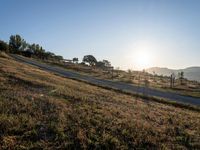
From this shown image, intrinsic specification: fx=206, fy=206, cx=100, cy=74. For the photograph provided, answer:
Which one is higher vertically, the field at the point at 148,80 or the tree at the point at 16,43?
the tree at the point at 16,43

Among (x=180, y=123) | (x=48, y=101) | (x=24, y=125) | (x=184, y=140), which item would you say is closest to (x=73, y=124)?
(x=24, y=125)


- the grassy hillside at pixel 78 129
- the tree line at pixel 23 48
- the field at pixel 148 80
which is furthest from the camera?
the tree line at pixel 23 48

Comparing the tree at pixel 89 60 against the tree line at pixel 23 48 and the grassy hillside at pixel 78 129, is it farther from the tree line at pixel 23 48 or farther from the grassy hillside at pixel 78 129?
the grassy hillside at pixel 78 129

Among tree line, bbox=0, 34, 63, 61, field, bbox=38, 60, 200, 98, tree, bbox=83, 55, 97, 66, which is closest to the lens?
field, bbox=38, 60, 200, 98

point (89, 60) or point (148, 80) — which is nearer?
point (148, 80)

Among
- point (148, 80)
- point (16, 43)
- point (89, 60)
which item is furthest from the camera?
point (89, 60)

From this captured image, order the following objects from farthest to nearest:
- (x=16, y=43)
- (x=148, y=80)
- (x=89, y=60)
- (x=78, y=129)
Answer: (x=89, y=60)
(x=16, y=43)
(x=148, y=80)
(x=78, y=129)

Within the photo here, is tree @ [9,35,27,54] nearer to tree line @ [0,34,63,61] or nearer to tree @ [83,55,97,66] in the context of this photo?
tree line @ [0,34,63,61]

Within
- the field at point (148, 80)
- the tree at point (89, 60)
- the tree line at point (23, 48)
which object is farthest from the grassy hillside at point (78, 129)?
the tree at point (89, 60)

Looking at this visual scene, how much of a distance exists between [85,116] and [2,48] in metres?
100

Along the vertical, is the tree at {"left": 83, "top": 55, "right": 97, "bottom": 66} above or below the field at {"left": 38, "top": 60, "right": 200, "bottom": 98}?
above

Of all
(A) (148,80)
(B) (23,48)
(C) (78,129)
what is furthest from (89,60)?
(C) (78,129)

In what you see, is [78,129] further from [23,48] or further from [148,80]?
[23,48]

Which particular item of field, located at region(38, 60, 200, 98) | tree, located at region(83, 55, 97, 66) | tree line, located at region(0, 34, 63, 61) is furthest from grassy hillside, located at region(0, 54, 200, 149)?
tree, located at region(83, 55, 97, 66)
